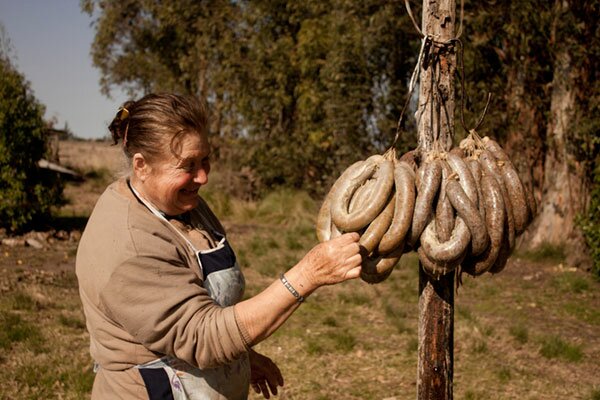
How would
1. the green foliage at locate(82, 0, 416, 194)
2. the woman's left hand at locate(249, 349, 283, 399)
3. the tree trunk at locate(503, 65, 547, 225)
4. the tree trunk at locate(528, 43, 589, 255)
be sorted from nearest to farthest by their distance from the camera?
the woman's left hand at locate(249, 349, 283, 399) → the tree trunk at locate(528, 43, 589, 255) → the tree trunk at locate(503, 65, 547, 225) → the green foliage at locate(82, 0, 416, 194)

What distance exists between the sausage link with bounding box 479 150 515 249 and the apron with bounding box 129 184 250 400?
1148mm

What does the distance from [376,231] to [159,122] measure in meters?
0.95

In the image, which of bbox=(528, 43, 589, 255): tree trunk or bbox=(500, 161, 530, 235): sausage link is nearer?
bbox=(500, 161, 530, 235): sausage link

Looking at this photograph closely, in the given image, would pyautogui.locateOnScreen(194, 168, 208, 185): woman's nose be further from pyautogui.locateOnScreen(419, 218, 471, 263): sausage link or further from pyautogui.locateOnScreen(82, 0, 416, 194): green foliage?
pyautogui.locateOnScreen(82, 0, 416, 194): green foliage

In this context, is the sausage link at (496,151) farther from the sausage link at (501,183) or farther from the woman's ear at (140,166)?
the woman's ear at (140,166)

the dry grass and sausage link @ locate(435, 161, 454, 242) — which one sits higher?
sausage link @ locate(435, 161, 454, 242)

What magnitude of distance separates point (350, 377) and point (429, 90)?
3.60 meters

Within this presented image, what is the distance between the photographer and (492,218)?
2727 mm

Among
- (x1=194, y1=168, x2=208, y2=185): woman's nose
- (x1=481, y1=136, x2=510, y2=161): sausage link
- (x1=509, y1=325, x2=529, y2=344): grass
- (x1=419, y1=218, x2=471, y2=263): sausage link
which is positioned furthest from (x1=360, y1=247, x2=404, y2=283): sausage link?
(x1=509, y1=325, x2=529, y2=344): grass

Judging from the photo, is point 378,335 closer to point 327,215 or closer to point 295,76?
point 327,215

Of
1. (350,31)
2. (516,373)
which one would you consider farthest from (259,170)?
(516,373)

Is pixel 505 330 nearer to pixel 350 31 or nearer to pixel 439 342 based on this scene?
pixel 439 342

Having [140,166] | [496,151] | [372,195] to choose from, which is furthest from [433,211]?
[140,166]

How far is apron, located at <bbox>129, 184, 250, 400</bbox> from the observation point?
260 centimetres
